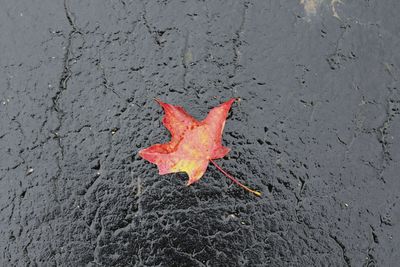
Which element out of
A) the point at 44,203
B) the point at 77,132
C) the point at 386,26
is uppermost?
the point at 386,26

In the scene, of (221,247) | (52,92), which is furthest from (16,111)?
(221,247)

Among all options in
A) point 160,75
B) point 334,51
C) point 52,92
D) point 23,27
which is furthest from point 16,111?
point 334,51

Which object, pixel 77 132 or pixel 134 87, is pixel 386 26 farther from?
pixel 77 132

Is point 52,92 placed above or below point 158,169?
above

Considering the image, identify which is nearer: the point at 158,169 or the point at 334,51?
the point at 158,169
